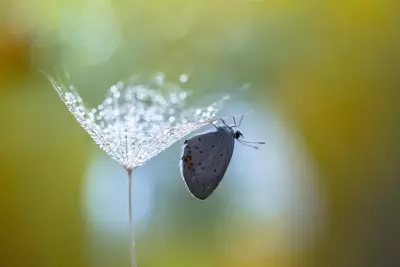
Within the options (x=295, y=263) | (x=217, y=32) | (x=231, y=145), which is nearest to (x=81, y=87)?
(x=217, y=32)

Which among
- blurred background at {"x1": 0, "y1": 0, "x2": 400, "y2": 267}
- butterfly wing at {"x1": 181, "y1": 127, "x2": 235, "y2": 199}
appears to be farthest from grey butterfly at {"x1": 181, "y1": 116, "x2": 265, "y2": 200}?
blurred background at {"x1": 0, "y1": 0, "x2": 400, "y2": 267}

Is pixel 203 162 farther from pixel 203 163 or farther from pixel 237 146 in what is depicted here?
pixel 237 146

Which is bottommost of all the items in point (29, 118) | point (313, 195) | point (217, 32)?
point (313, 195)

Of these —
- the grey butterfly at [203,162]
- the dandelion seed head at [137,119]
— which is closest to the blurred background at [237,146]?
the dandelion seed head at [137,119]

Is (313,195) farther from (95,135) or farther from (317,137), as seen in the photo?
(95,135)

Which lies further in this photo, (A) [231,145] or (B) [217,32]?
(B) [217,32]

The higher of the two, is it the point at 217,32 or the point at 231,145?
the point at 217,32

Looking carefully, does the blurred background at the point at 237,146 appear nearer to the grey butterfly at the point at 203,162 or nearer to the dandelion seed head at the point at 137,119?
the dandelion seed head at the point at 137,119
